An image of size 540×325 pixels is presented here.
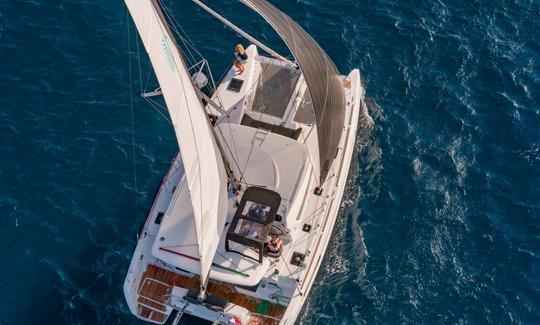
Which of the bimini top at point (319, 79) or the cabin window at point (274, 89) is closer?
the bimini top at point (319, 79)

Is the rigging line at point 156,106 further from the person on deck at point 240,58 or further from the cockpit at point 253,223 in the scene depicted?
the cockpit at point 253,223

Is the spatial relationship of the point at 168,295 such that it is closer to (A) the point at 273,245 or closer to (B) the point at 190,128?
(A) the point at 273,245

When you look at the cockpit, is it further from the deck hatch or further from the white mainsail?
the deck hatch

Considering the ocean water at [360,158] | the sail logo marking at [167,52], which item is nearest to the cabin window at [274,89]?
the ocean water at [360,158]

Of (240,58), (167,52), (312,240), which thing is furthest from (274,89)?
(167,52)

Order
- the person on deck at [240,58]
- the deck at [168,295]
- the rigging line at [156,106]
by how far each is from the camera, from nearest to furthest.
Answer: the deck at [168,295], the person on deck at [240,58], the rigging line at [156,106]
